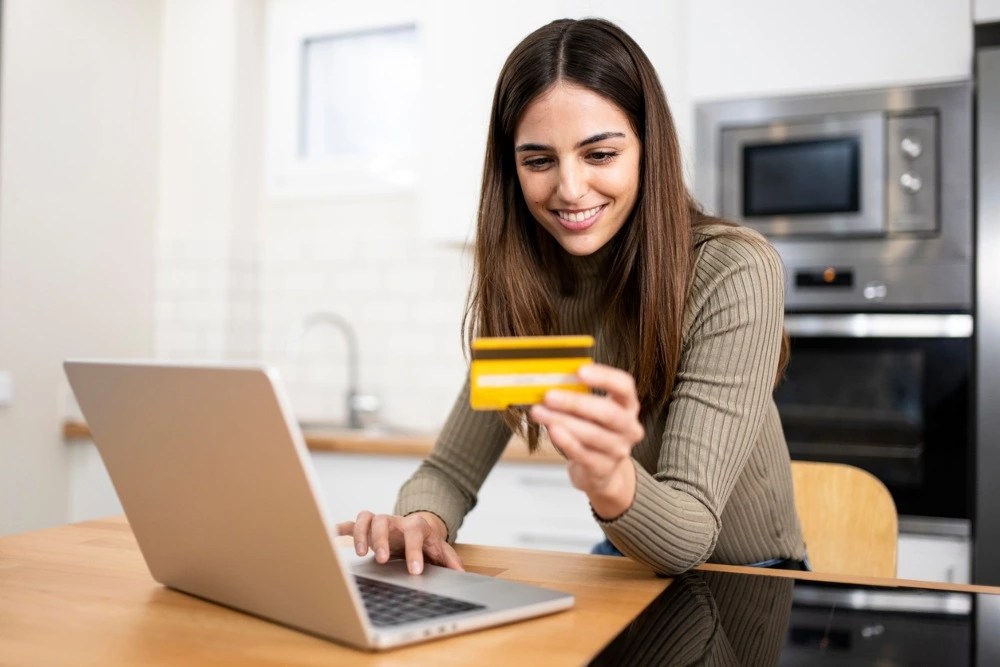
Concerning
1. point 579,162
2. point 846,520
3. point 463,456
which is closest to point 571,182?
point 579,162

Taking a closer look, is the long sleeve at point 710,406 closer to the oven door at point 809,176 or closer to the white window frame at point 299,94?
the oven door at point 809,176

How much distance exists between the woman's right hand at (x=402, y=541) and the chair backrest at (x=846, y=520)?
0.70m

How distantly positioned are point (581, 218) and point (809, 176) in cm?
129

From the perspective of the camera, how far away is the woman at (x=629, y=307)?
1.09 meters

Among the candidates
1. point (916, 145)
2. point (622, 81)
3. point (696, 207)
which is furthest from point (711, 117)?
point (622, 81)

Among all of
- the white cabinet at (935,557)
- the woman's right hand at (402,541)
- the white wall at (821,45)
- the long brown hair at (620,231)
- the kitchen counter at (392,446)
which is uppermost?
the white wall at (821,45)

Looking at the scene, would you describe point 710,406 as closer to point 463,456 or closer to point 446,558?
point 446,558

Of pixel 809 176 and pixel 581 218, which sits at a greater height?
pixel 809 176

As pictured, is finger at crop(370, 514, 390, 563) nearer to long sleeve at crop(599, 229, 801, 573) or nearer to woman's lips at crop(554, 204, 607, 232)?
long sleeve at crop(599, 229, 801, 573)

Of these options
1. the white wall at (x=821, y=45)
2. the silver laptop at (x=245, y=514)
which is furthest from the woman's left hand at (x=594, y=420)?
the white wall at (x=821, y=45)

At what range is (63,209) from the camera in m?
2.87

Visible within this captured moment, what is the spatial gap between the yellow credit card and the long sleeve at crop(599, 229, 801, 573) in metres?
0.26

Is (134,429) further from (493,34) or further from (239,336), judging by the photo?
(239,336)

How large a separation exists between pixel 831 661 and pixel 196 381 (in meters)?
0.55
